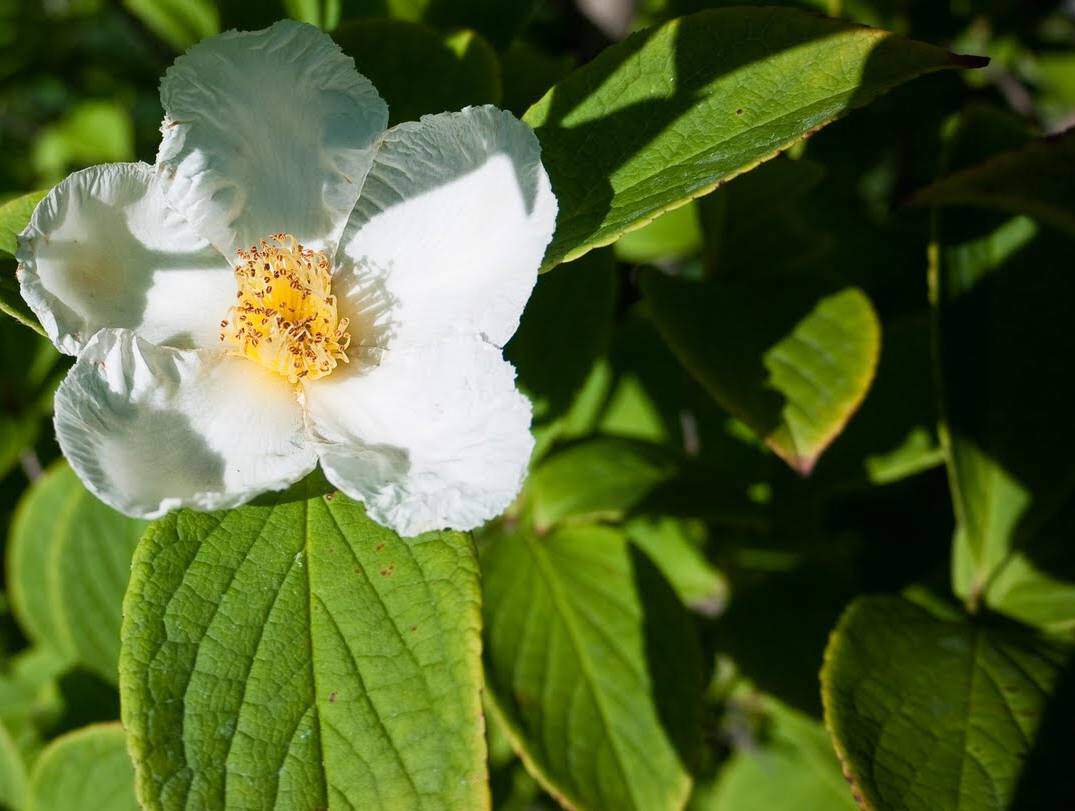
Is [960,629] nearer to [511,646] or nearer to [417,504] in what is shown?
[511,646]

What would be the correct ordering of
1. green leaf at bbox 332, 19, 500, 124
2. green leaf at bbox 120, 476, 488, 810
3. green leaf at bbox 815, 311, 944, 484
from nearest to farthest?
green leaf at bbox 120, 476, 488, 810 → green leaf at bbox 332, 19, 500, 124 → green leaf at bbox 815, 311, 944, 484

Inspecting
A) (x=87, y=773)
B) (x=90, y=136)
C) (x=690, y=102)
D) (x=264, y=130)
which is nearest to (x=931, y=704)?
(x=690, y=102)

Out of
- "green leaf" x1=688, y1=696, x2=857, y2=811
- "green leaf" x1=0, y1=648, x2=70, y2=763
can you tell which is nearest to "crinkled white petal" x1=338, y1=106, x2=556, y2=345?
"green leaf" x1=0, y1=648, x2=70, y2=763

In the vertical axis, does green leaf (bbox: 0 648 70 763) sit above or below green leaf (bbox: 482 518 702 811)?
below

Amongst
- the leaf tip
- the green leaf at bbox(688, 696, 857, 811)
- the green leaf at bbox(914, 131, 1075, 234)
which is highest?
the leaf tip

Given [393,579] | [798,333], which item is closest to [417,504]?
[393,579]

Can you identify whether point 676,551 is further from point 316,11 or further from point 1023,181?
point 316,11

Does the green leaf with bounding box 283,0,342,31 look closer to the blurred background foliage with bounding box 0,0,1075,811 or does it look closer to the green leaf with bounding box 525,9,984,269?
the blurred background foliage with bounding box 0,0,1075,811
